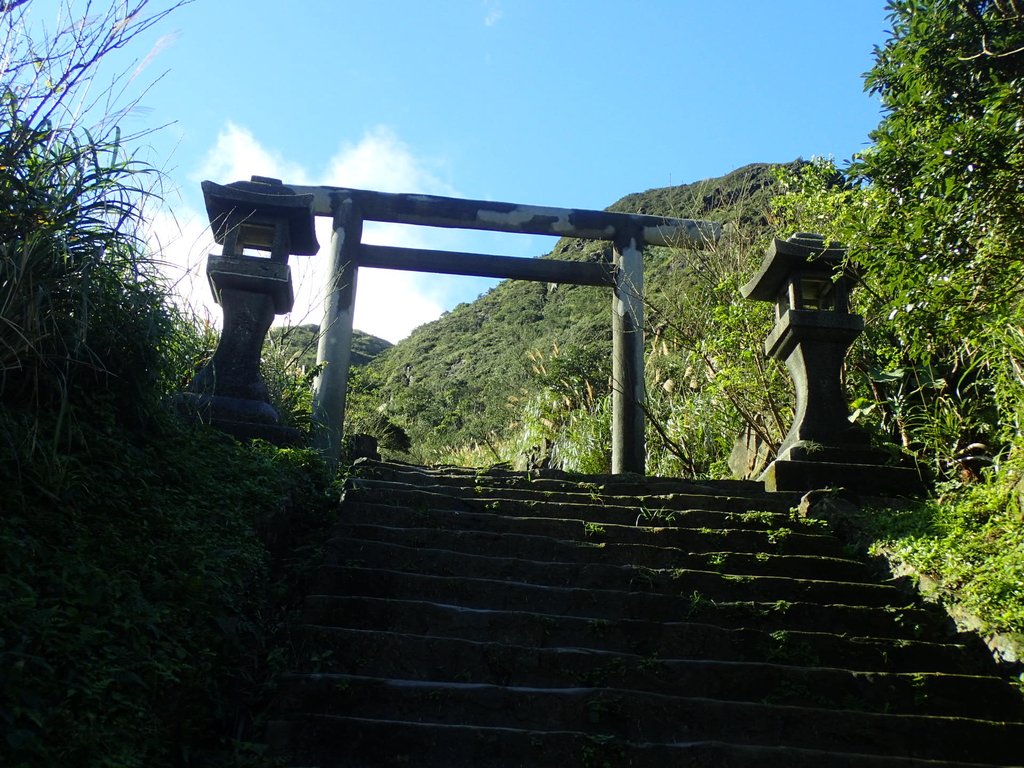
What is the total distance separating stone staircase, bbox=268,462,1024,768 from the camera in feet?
11.5

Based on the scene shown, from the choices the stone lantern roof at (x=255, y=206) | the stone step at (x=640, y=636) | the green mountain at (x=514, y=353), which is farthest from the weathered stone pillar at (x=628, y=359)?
Answer: the stone step at (x=640, y=636)

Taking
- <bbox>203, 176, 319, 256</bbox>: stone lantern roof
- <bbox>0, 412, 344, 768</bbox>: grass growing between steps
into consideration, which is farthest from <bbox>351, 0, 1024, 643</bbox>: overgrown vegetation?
<bbox>203, 176, 319, 256</bbox>: stone lantern roof

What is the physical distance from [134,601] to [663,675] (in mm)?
2289

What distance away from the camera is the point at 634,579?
486 cm

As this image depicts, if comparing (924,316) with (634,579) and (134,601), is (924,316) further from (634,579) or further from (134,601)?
(134,601)

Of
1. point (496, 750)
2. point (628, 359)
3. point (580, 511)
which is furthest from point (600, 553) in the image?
point (628, 359)

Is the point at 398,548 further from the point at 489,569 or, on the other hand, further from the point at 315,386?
the point at 315,386

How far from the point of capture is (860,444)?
6625 millimetres

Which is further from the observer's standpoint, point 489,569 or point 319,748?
point 489,569

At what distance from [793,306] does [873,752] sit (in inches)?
160

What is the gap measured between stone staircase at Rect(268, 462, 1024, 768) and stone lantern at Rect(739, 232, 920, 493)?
79cm

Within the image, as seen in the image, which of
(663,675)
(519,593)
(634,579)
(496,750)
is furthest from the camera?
(634,579)

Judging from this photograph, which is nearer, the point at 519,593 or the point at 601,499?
the point at 519,593

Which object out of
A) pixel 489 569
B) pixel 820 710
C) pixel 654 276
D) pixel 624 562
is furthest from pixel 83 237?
pixel 654 276
